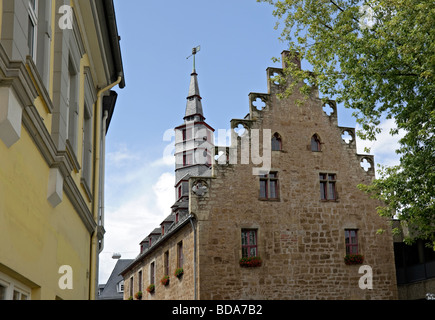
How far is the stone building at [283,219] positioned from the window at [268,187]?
47mm

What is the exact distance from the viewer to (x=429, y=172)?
16375 millimetres

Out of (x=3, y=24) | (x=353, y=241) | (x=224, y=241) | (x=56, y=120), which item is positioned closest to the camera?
(x=3, y=24)

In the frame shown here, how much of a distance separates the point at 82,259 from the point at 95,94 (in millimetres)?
3572

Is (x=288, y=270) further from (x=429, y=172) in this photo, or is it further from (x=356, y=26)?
(x=356, y=26)

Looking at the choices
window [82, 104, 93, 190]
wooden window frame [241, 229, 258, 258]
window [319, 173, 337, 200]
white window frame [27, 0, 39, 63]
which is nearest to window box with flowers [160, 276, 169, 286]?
wooden window frame [241, 229, 258, 258]

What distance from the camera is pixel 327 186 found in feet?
90.9

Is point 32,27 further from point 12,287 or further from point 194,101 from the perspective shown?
point 194,101

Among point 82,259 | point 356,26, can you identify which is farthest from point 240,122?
point 82,259

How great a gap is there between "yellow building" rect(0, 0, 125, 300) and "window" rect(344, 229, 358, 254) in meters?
17.4

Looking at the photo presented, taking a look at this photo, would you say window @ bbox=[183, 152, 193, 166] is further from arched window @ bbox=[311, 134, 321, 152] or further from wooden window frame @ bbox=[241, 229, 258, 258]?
wooden window frame @ bbox=[241, 229, 258, 258]

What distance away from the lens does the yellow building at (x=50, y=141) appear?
4.92 m

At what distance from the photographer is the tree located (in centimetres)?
1508

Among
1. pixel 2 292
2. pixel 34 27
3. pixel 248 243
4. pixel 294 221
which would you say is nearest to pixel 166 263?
pixel 248 243

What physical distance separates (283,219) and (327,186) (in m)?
2.89
